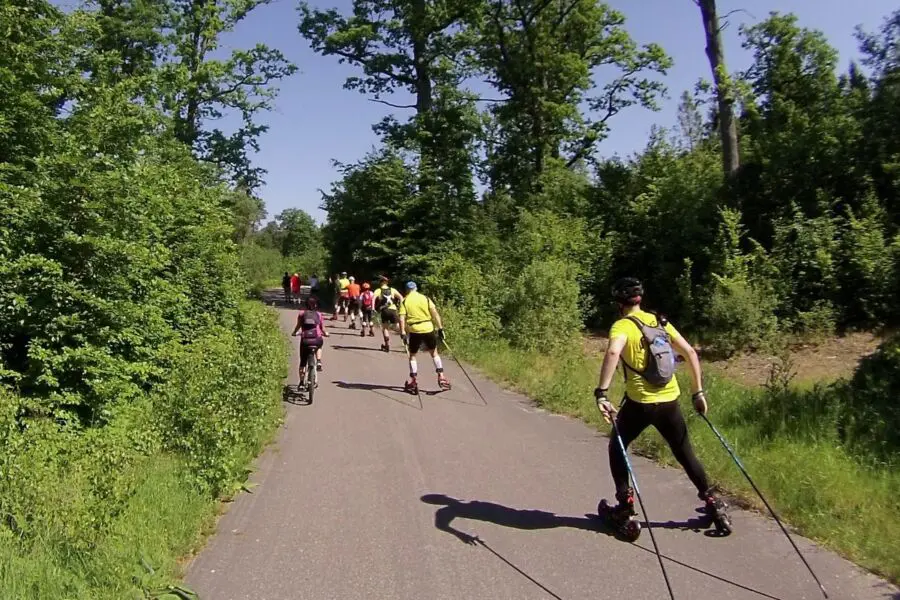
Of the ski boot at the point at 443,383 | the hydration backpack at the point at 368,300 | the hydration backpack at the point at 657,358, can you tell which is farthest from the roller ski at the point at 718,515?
the hydration backpack at the point at 368,300

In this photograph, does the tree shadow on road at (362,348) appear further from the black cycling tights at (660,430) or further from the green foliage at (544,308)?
the black cycling tights at (660,430)

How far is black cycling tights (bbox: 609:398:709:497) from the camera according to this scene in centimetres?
534

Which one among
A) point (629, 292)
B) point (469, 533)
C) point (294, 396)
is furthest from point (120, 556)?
point (294, 396)

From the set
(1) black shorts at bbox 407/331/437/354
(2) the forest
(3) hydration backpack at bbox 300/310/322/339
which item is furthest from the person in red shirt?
(1) black shorts at bbox 407/331/437/354

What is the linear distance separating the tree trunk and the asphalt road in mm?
13680

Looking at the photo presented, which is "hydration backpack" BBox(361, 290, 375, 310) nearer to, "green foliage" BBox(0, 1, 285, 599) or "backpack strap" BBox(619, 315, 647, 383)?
"green foliage" BBox(0, 1, 285, 599)

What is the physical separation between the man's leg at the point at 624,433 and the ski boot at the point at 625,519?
0.05 meters

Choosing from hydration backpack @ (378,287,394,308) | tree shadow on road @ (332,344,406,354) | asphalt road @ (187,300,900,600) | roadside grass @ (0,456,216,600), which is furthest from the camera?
hydration backpack @ (378,287,394,308)

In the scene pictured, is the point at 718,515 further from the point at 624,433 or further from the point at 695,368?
the point at 695,368

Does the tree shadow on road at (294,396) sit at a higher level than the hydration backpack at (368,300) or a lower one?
lower

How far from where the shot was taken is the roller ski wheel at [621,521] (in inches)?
211

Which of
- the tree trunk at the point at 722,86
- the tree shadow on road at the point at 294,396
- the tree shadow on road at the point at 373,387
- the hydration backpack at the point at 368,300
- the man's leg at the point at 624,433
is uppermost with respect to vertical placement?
the tree trunk at the point at 722,86

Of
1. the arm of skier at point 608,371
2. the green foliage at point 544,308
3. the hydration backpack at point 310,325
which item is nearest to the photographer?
the arm of skier at point 608,371

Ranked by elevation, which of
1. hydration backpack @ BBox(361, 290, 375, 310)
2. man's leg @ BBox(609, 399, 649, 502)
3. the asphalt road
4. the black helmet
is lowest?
the asphalt road
